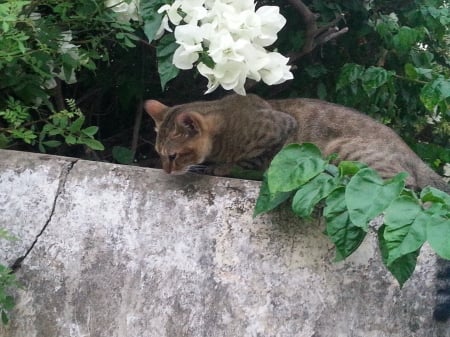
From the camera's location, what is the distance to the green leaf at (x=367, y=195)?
2211 mm

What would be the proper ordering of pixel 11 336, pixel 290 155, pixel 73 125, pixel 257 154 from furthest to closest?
pixel 257 154 → pixel 73 125 → pixel 11 336 → pixel 290 155

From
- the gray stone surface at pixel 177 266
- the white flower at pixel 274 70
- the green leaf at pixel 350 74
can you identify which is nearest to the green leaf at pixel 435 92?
the green leaf at pixel 350 74

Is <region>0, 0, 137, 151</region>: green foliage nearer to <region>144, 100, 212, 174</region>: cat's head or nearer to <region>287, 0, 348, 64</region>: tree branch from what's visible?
<region>144, 100, 212, 174</region>: cat's head

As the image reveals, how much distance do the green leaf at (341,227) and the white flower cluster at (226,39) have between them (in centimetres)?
61

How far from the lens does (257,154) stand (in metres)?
3.23

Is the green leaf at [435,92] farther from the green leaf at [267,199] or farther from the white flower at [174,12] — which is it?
the white flower at [174,12]

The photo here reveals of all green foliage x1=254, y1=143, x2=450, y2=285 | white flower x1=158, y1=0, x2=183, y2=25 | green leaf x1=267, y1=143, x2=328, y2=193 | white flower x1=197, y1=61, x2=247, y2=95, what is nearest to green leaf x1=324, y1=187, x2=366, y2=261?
green foliage x1=254, y1=143, x2=450, y2=285

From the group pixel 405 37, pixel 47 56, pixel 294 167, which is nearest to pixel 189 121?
pixel 47 56

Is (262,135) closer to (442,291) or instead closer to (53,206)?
(53,206)

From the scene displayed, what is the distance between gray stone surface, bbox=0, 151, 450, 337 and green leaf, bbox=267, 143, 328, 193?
274mm

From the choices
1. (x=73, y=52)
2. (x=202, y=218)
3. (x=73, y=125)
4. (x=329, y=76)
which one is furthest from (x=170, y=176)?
(x=329, y=76)

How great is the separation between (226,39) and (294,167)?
1.70ft

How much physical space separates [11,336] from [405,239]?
1.40 metres

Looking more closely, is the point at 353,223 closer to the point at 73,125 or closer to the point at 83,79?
the point at 73,125
